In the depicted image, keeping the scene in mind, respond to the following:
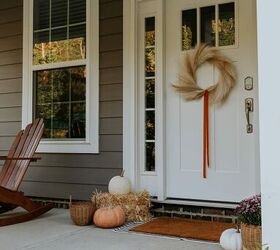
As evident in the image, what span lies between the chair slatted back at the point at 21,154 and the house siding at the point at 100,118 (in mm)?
578

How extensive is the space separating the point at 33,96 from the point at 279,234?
3.71 m

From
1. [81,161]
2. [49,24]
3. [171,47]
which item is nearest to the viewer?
[171,47]

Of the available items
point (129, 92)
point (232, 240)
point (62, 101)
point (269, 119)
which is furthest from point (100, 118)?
point (269, 119)

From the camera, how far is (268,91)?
1643 mm

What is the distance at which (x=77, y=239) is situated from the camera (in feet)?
10.2

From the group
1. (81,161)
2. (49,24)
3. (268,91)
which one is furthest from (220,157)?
(49,24)

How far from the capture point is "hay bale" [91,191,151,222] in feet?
12.0

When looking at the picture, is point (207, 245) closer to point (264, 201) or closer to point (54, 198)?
point (264, 201)

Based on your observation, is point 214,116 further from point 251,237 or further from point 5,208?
point 5,208

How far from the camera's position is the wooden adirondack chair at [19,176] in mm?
3576

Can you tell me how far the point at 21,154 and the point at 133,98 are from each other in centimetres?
124

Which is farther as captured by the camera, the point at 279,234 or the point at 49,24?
the point at 49,24

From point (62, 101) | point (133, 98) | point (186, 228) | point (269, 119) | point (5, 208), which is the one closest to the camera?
point (269, 119)

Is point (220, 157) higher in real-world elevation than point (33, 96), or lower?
lower
